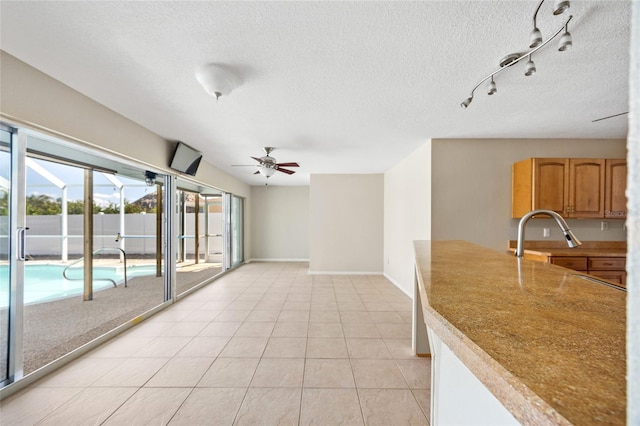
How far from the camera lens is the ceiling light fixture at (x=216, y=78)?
193 cm

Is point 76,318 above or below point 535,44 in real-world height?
below

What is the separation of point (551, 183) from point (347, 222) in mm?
Answer: 3877

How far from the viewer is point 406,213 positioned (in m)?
4.78

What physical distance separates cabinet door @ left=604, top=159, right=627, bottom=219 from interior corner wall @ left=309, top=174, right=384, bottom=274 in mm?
3703

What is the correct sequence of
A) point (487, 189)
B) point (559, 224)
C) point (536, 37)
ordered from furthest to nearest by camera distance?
Result: point (487, 189)
point (559, 224)
point (536, 37)

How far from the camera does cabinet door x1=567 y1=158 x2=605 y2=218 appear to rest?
336 cm

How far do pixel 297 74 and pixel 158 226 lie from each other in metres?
5.24

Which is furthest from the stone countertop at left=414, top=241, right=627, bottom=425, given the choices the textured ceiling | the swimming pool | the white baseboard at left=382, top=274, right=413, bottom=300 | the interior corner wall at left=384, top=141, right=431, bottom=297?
the swimming pool

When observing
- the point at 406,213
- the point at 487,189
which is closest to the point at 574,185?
the point at 487,189

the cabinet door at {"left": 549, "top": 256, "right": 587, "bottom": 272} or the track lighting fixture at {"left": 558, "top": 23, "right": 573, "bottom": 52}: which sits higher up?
the track lighting fixture at {"left": 558, "top": 23, "right": 573, "bottom": 52}

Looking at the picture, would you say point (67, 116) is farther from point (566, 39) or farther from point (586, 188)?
point (586, 188)

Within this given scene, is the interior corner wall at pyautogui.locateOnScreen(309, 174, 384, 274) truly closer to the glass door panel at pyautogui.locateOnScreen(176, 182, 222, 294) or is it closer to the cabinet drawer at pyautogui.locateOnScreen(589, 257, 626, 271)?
the glass door panel at pyautogui.locateOnScreen(176, 182, 222, 294)

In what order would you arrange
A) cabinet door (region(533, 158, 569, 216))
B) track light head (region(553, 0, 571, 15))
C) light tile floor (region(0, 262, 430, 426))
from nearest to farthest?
track light head (region(553, 0, 571, 15)) < light tile floor (region(0, 262, 430, 426)) < cabinet door (region(533, 158, 569, 216))

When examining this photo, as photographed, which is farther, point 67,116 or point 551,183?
point 551,183
